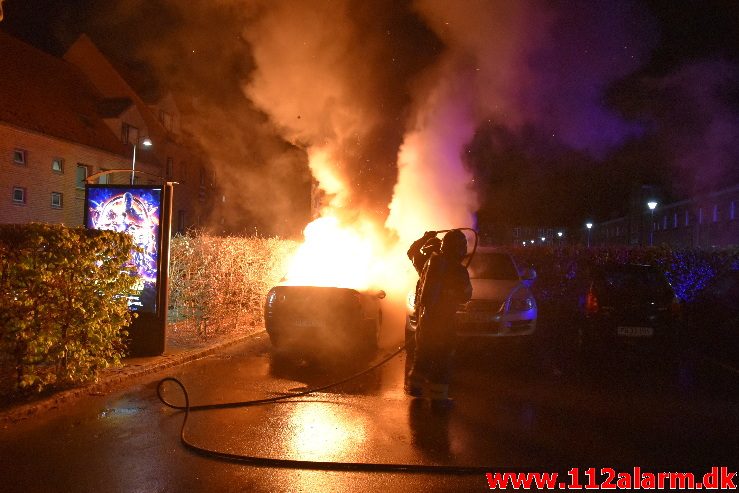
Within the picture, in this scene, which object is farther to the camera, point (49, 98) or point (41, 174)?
point (49, 98)

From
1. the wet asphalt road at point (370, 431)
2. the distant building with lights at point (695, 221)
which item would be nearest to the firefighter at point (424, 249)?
the wet asphalt road at point (370, 431)

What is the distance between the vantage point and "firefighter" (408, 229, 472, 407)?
664cm

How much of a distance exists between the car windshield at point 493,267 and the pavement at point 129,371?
4.82 meters

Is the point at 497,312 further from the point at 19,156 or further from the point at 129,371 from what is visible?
the point at 19,156

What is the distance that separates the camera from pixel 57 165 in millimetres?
25359

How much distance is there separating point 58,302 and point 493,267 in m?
7.46

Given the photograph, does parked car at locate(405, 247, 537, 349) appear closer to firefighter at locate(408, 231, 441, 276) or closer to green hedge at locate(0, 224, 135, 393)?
firefighter at locate(408, 231, 441, 276)

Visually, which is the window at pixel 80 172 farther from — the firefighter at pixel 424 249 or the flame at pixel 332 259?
the firefighter at pixel 424 249

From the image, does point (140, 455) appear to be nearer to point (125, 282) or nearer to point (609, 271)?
point (125, 282)

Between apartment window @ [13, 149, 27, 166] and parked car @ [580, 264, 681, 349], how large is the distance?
73.4 ft

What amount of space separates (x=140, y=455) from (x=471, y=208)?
572 inches

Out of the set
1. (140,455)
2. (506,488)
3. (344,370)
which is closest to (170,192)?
(344,370)

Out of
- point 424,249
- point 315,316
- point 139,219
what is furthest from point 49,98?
point 424,249

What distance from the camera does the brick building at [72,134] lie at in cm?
2327
